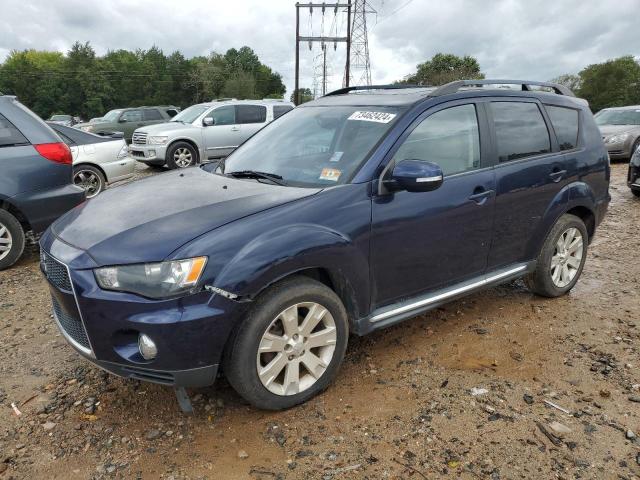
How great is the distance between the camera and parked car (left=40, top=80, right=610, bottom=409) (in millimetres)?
2400

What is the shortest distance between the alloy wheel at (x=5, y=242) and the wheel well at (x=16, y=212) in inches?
8.1

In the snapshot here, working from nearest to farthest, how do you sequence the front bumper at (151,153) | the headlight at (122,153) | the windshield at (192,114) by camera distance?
the headlight at (122,153)
the front bumper at (151,153)
the windshield at (192,114)

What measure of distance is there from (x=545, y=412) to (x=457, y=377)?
1.75 feet

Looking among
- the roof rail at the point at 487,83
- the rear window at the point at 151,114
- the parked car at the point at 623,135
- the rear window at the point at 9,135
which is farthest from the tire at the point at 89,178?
the rear window at the point at 151,114

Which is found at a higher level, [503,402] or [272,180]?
[272,180]

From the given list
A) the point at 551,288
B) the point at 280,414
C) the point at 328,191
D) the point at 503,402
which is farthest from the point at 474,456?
the point at 551,288

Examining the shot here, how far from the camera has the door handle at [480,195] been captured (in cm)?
338

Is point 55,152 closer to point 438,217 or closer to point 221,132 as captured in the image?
point 438,217

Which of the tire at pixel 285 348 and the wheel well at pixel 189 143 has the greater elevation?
the wheel well at pixel 189 143

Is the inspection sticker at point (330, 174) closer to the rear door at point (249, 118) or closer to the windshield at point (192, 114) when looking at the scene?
the rear door at point (249, 118)

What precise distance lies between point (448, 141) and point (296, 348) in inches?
67.6

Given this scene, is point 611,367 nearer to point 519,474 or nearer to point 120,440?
point 519,474

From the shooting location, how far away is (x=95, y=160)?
8.53 metres

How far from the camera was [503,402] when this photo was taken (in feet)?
9.46
